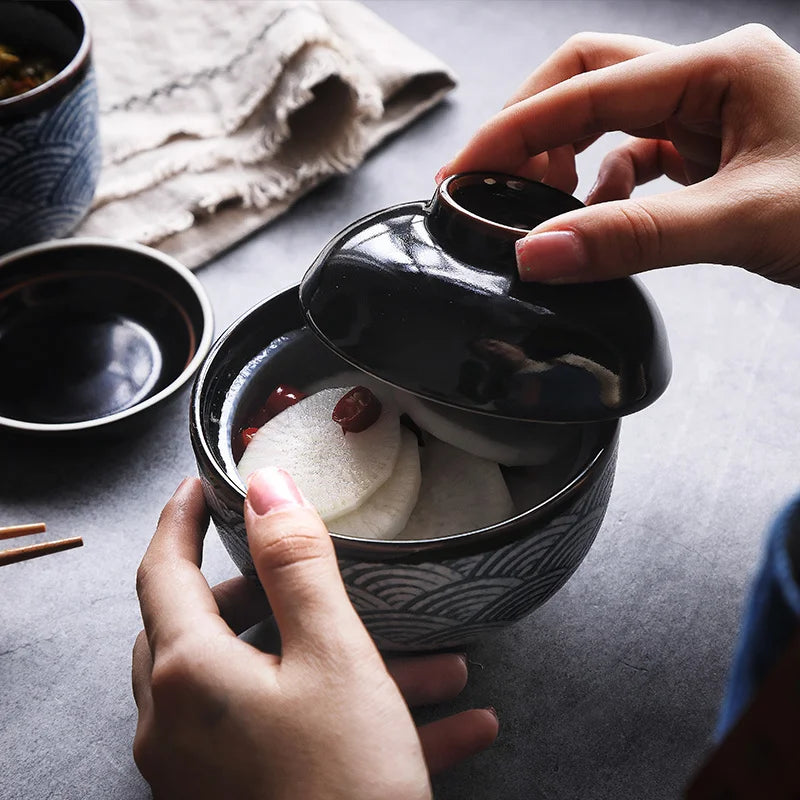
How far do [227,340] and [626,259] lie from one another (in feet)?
1.16

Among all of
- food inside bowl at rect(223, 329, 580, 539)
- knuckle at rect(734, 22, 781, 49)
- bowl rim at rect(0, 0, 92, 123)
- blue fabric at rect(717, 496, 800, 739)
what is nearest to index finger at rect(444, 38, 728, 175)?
knuckle at rect(734, 22, 781, 49)

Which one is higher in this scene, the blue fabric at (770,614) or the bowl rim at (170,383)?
the blue fabric at (770,614)

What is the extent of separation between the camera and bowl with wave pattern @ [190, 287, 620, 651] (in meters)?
0.72

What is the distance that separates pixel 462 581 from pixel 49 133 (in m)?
0.81

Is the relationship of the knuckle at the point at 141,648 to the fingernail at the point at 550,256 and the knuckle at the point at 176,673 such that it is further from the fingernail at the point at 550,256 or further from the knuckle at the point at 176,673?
the fingernail at the point at 550,256

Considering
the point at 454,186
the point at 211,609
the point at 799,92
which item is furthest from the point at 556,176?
the point at 211,609

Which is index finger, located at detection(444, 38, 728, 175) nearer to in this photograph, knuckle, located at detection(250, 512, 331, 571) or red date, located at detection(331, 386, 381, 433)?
red date, located at detection(331, 386, 381, 433)

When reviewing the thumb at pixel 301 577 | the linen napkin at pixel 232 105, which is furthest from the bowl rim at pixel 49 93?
the thumb at pixel 301 577

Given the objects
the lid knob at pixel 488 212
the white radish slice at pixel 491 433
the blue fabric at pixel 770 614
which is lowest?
the white radish slice at pixel 491 433

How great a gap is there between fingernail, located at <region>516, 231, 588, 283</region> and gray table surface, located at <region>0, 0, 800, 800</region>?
0.41m

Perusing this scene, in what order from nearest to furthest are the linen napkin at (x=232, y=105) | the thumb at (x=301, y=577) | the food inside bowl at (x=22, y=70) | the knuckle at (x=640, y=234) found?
the thumb at (x=301, y=577) < the knuckle at (x=640, y=234) < the food inside bowl at (x=22, y=70) < the linen napkin at (x=232, y=105)

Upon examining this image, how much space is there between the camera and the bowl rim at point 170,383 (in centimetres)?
107

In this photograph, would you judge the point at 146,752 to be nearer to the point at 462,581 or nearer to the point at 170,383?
the point at 462,581

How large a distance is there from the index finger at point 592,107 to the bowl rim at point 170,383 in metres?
0.36
